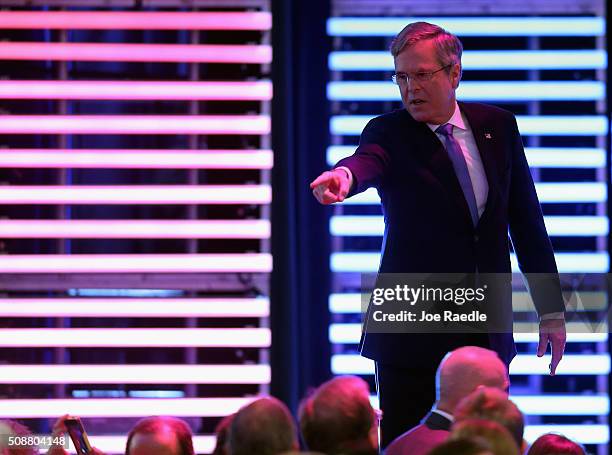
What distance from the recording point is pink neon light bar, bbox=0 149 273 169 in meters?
5.23

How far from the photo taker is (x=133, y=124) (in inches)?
207

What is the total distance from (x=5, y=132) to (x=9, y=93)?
0.19m

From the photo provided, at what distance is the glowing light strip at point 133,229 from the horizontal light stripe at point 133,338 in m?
0.44

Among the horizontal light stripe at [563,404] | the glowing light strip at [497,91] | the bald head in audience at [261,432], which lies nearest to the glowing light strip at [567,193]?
the glowing light strip at [497,91]

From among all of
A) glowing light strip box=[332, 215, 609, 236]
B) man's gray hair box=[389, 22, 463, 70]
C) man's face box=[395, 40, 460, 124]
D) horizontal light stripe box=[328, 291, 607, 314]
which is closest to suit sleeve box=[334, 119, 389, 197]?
man's face box=[395, 40, 460, 124]

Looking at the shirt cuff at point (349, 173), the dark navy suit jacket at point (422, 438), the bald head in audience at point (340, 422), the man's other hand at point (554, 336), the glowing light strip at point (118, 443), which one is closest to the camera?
the bald head in audience at point (340, 422)

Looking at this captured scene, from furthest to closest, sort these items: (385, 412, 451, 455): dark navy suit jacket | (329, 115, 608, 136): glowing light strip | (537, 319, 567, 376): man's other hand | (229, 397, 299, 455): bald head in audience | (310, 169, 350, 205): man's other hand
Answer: (329, 115, 608, 136): glowing light strip → (537, 319, 567, 376): man's other hand → (310, 169, 350, 205): man's other hand → (385, 412, 451, 455): dark navy suit jacket → (229, 397, 299, 455): bald head in audience

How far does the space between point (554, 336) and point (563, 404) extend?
187 cm

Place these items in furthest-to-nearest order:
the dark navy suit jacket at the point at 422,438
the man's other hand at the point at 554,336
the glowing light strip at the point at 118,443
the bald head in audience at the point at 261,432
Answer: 1. the glowing light strip at the point at 118,443
2. the man's other hand at the point at 554,336
3. the dark navy suit jacket at the point at 422,438
4. the bald head in audience at the point at 261,432

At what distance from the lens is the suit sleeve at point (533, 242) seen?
11.6 ft

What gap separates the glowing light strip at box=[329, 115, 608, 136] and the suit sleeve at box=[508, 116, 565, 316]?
1847 mm

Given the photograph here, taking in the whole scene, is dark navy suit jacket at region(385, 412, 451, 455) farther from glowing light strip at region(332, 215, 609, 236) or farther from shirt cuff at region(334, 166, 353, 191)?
glowing light strip at region(332, 215, 609, 236)

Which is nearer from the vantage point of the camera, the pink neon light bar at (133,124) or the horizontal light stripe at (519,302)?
the horizontal light stripe at (519,302)

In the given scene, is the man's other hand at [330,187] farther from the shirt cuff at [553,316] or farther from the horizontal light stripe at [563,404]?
the horizontal light stripe at [563,404]
